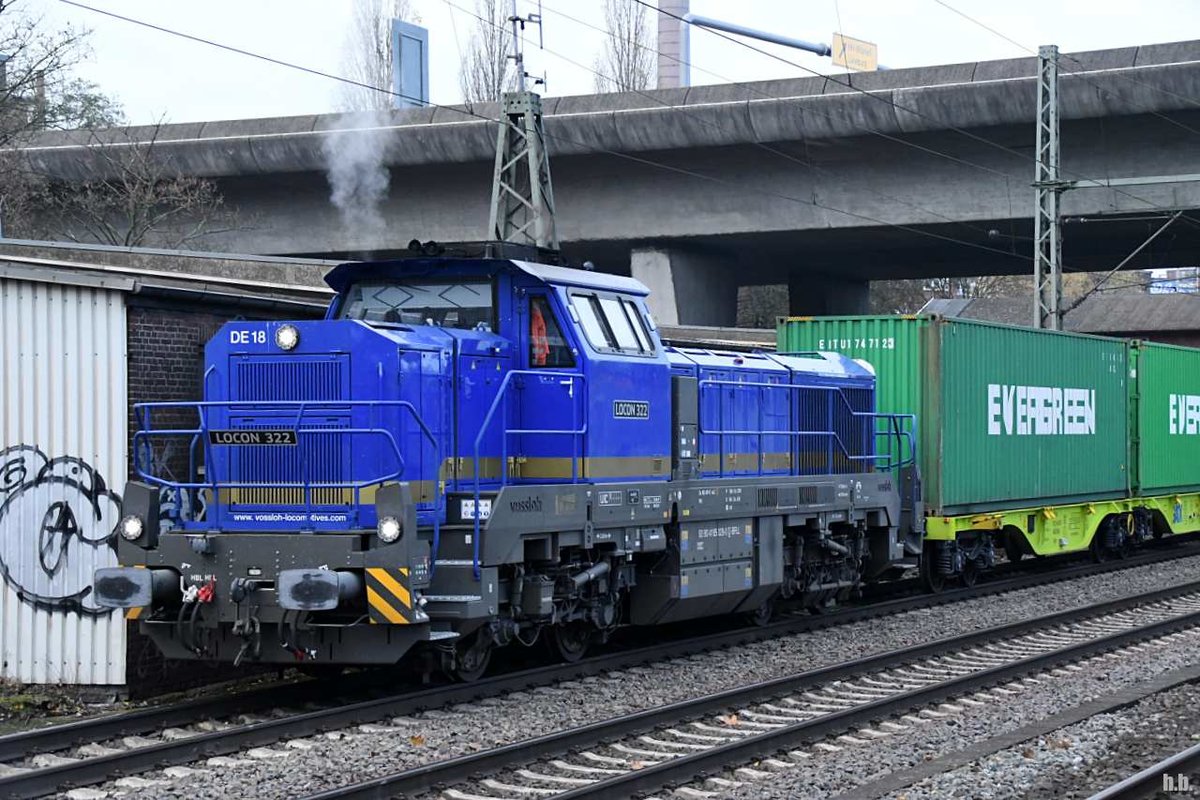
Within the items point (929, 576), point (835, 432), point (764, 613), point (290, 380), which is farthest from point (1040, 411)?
point (290, 380)

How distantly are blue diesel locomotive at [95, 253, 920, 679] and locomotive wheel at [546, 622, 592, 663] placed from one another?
3cm

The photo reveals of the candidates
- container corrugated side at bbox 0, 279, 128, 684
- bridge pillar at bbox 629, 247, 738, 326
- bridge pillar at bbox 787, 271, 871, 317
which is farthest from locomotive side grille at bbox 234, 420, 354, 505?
bridge pillar at bbox 787, 271, 871, 317

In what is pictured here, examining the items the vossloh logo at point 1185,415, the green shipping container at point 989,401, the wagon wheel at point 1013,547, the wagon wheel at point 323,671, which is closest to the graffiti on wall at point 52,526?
the wagon wheel at point 323,671

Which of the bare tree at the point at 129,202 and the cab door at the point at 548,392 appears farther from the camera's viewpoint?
the bare tree at the point at 129,202

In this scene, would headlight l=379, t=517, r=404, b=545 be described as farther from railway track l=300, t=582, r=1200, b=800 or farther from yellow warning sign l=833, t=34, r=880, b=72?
yellow warning sign l=833, t=34, r=880, b=72

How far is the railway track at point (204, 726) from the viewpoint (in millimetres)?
8266

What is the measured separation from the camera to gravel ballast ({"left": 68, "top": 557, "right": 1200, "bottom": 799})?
26.8 feet

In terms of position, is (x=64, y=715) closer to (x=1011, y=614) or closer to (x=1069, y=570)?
(x=1011, y=614)

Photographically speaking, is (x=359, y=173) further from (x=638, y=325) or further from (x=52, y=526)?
(x=52, y=526)

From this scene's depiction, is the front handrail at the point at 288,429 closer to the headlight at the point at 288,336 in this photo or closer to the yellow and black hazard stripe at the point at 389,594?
the headlight at the point at 288,336

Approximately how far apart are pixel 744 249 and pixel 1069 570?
13325 mm

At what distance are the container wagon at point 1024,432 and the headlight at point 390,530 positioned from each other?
9082 millimetres

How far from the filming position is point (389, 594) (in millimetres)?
9531

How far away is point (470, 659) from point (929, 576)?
8.88 metres
